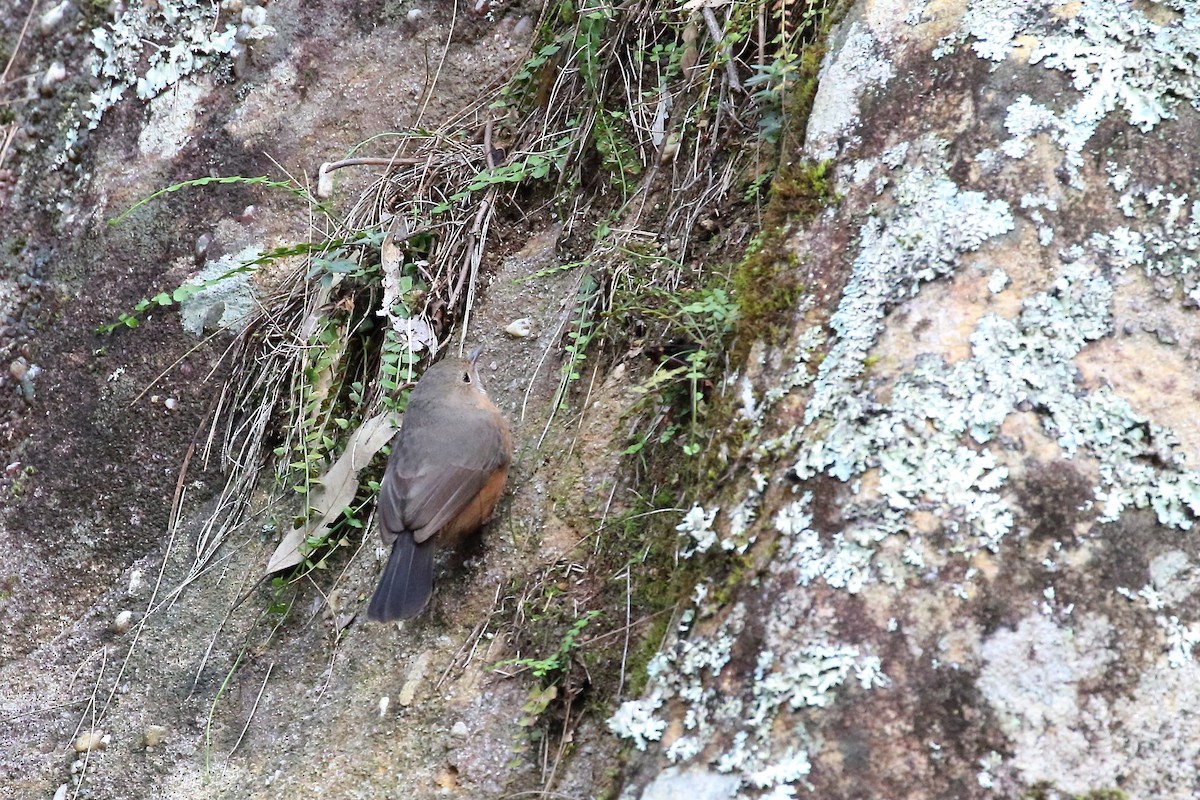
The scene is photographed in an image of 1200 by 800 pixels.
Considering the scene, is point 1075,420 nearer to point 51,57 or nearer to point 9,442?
point 9,442

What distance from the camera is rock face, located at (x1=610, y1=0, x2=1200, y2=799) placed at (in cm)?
215

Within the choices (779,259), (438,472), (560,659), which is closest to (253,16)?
(438,472)

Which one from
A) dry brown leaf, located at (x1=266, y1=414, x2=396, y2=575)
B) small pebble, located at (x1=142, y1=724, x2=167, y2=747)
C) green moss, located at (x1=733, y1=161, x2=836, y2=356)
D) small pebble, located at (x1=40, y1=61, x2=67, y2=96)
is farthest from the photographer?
small pebble, located at (x1=40, y1=61, x2=67, y2=96)

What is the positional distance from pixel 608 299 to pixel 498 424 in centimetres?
70

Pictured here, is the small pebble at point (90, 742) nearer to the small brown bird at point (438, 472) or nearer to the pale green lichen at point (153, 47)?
the small brown bird at point (438, 472)

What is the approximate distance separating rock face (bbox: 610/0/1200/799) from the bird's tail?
1377mm

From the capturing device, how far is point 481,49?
5434 mm

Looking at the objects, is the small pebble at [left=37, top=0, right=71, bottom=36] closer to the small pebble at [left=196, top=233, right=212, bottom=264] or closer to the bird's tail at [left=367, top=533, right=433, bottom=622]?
the small pebble at [left=196, top=233, right=212, bottom=264]

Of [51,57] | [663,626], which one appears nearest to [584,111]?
[663,626]

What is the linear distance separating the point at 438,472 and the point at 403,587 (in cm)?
62

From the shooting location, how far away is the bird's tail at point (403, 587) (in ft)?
Result: 12.1

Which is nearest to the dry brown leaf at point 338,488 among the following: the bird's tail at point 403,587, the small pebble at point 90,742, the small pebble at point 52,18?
the bird's tail at point 403,587

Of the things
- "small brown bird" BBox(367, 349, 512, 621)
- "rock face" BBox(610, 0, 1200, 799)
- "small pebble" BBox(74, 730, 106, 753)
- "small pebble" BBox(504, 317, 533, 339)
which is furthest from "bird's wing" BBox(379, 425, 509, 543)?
"rock face" BBox(610, 0, 1200, 799)

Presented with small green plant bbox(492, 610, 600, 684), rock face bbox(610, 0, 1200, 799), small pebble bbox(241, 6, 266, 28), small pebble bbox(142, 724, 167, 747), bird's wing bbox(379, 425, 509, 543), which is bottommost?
small pebble bbox(142, 724, 167, 747)
